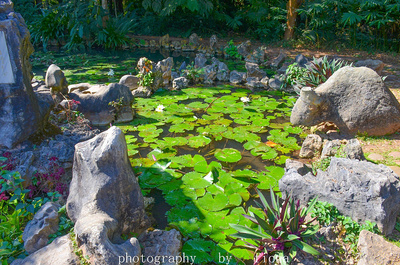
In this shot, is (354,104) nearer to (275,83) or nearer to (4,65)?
(275,83)

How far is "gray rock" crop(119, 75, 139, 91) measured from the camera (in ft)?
22.2

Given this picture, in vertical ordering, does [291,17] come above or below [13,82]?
above

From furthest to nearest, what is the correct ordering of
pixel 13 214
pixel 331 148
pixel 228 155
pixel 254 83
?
pixel 254 83, pixel 228 155, pixel 331 148, pixel 13 214

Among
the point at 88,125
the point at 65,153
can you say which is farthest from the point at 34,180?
the point at 88,125

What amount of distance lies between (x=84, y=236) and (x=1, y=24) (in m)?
2.56

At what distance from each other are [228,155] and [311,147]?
114 cm

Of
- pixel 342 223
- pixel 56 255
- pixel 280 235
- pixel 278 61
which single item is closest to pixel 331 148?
pixel 342 223

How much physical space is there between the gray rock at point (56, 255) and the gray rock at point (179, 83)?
5.40 meters

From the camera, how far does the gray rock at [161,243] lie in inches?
96.3

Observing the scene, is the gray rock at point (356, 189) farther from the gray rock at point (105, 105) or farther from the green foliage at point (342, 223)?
the gray rock at point (105, 105)

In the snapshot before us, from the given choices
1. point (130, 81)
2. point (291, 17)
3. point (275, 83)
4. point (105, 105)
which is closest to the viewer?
point (105, 105)

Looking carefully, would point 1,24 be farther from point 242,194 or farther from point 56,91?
point 242,194

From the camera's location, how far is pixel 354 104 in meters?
4.34

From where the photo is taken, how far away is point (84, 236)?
2020mm
